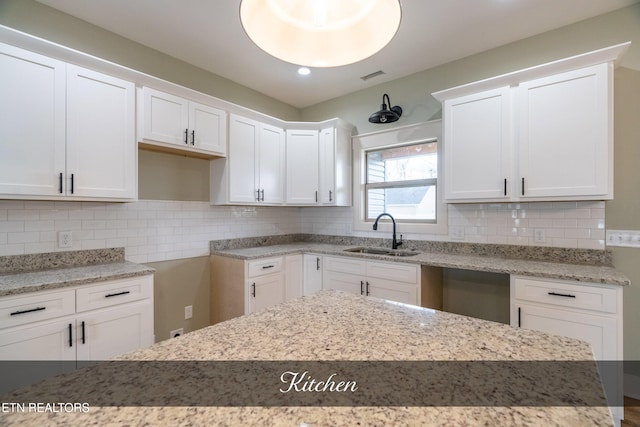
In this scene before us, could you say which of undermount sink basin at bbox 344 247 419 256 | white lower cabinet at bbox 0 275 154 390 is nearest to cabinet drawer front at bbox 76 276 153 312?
white lower cabinet at bbox 0 275 154 390

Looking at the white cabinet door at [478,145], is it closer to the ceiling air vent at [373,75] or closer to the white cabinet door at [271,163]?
the ceiling air vent at [373,75]

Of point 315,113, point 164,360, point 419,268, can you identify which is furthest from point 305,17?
point 315,113

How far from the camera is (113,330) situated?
6.64ft

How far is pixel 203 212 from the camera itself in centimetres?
316

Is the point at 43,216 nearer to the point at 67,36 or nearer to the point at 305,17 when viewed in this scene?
the point at 67,36

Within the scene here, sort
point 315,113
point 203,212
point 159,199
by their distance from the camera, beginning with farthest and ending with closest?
point 315,113, point 203,212, point 159,199

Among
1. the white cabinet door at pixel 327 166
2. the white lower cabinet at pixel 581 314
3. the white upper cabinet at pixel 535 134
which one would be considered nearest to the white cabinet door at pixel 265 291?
the white cabinet door at pixel 327 166

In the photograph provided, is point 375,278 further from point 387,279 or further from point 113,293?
point 113,293

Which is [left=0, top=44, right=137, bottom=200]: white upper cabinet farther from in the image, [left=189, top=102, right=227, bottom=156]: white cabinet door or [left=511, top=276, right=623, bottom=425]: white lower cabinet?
[left=511, top=276, right=623, bottom=425]: white lower cabinet

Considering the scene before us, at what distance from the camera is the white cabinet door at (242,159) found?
3.07 meters

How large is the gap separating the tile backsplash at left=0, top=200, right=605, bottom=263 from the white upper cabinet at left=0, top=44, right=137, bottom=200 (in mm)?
333

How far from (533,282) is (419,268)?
816 millimetres

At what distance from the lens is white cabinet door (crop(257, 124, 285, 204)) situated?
3.37 meters

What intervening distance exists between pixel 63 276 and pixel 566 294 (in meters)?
3.31
